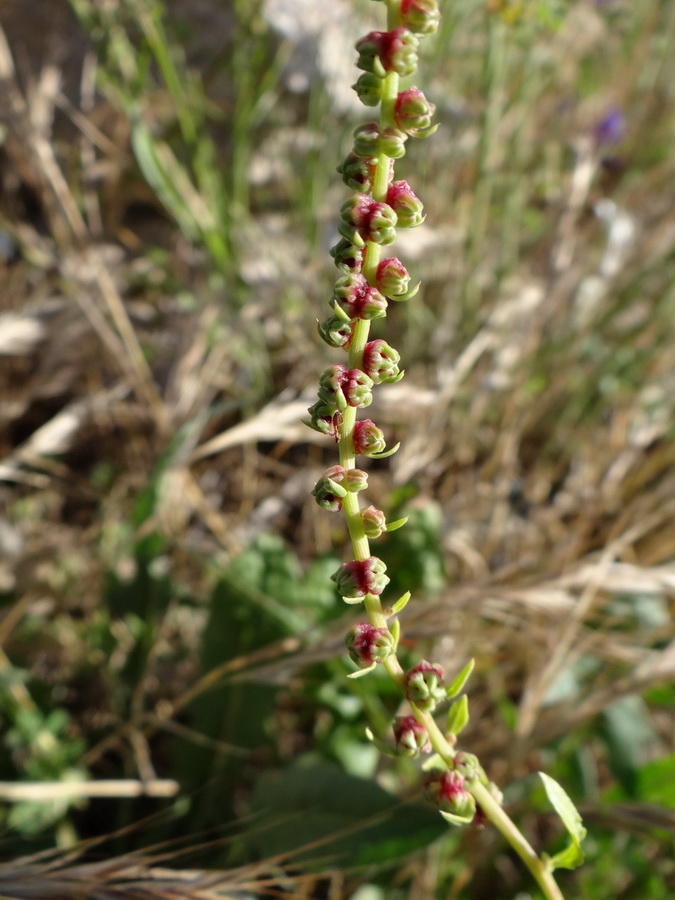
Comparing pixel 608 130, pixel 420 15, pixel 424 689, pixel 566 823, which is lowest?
pixel 566 823

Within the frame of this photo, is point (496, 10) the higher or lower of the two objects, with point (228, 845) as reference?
higher

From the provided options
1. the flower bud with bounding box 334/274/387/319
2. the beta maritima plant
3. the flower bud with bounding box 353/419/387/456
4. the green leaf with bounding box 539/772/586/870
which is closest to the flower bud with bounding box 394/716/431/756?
the beta maritima plant

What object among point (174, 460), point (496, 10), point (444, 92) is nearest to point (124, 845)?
point (174, 460)

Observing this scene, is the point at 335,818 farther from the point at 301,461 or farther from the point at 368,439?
the point at 301,461

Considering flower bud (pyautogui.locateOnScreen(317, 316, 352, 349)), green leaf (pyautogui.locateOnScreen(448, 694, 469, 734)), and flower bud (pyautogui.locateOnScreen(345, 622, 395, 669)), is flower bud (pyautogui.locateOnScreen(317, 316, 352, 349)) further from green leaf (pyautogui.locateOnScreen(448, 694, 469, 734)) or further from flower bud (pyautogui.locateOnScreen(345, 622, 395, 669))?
green leaf (pyautogui.locateOnScreen(448, 694, 469, 734))

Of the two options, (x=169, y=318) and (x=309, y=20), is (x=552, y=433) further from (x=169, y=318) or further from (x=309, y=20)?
(x=309, y=20)

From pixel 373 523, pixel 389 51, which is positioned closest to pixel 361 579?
pixel 373 523

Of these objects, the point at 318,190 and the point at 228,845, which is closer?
the point at 228,845
